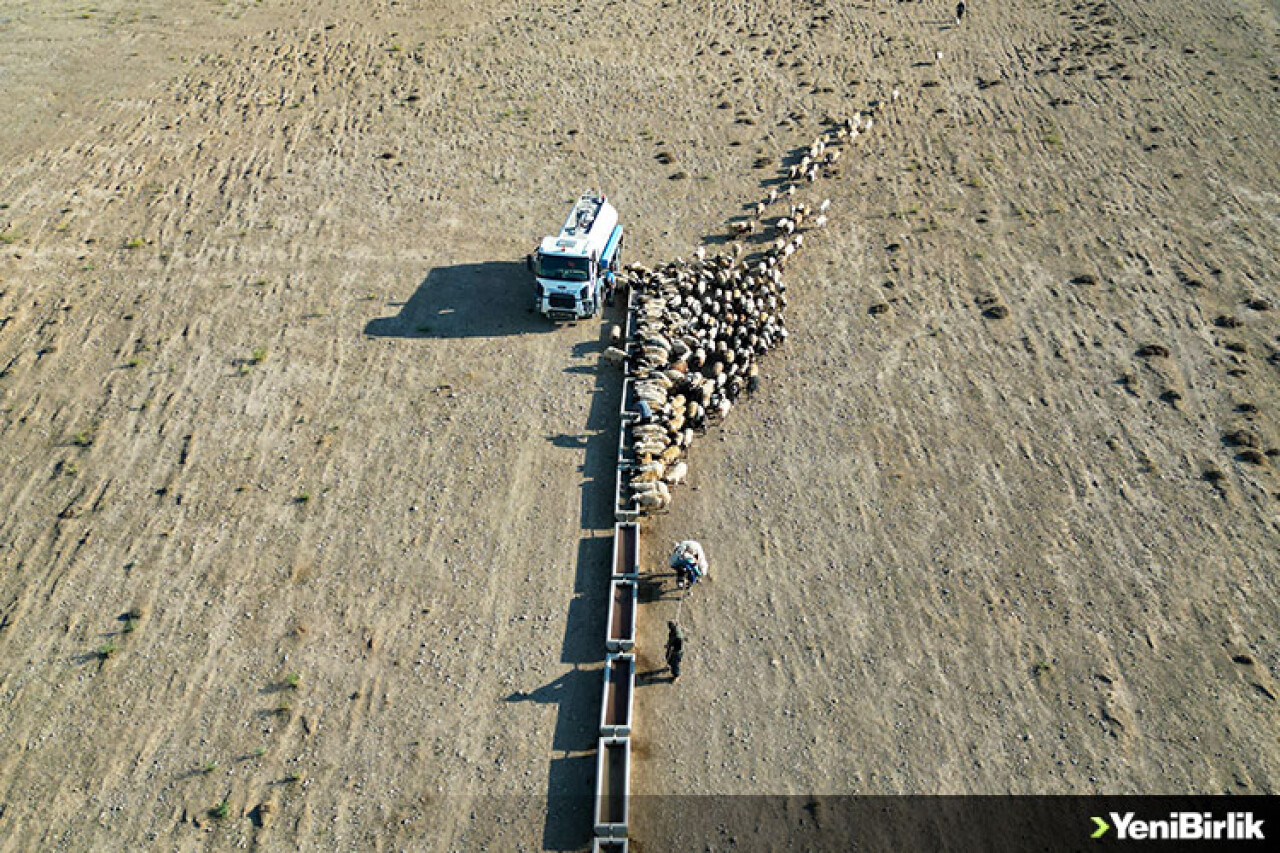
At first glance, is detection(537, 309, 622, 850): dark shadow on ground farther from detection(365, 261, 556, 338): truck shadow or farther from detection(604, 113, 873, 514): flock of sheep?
detection(365, 261, 556, 338): truck shadow

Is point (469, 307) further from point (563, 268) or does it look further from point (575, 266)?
point (575, 266)

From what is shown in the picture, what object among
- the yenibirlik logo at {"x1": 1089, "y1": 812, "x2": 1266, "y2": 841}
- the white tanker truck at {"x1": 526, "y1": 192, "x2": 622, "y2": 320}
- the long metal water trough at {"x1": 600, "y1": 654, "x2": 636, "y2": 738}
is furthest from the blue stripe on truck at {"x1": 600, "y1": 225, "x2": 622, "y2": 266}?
the yenibirlik logo at {"x1": 1089, "y1": 812, "x2": 1266, "y2": 841}

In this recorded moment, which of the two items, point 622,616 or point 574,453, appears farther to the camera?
point 574,453

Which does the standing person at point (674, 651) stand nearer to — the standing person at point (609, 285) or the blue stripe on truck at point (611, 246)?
the standing person at point (609, 285)

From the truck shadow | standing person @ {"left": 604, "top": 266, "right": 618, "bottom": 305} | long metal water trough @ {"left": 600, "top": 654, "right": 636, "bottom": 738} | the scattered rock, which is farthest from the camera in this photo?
standing person @ {"left": 604, "top": 266, "right": 618, "bottom": 305}

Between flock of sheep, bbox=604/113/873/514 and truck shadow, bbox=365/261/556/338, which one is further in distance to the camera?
truck shadow, bbox=365/261/556/338

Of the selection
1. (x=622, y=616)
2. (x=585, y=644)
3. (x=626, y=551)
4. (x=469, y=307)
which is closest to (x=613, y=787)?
(x=585, y=644)

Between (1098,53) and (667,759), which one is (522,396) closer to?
(667,759)

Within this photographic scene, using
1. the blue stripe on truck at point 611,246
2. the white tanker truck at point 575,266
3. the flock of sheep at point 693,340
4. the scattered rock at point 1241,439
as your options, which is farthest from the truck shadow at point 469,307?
the scattered rock at point 1241,439
